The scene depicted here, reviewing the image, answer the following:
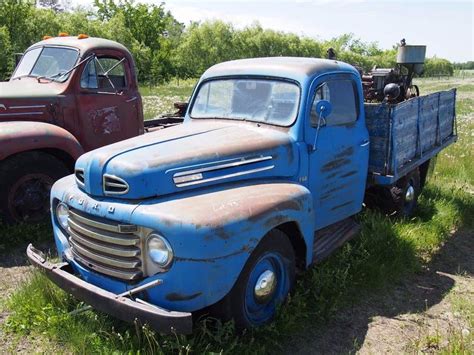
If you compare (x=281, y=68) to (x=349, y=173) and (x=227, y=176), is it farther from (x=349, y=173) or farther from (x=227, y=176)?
(x=227, y=176)

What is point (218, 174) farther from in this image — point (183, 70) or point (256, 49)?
point (256, 49)

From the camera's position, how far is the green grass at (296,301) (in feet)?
11.2

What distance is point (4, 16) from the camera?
30969mm

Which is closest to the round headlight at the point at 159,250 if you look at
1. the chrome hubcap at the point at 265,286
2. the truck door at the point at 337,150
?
the chrome hubcap at the point at 265,286

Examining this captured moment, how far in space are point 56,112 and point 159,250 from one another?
3787 mm

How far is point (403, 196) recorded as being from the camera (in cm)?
627

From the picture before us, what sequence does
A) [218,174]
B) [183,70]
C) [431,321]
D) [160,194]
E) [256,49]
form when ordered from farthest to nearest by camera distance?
[256,49] → [183,70] → [431,321] → [218,174] → [160,194]

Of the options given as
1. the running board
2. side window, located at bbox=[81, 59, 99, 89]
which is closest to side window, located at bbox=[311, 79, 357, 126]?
the running board

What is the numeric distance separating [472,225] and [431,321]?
9.79ft

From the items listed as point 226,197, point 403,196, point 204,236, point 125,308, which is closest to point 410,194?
point 403,196

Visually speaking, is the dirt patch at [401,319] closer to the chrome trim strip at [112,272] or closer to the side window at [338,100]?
the chrome trim strip at [112,272]

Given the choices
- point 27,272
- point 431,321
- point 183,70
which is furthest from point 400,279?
point 183,70

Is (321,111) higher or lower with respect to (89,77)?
lower

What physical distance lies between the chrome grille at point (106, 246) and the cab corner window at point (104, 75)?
3.28m
